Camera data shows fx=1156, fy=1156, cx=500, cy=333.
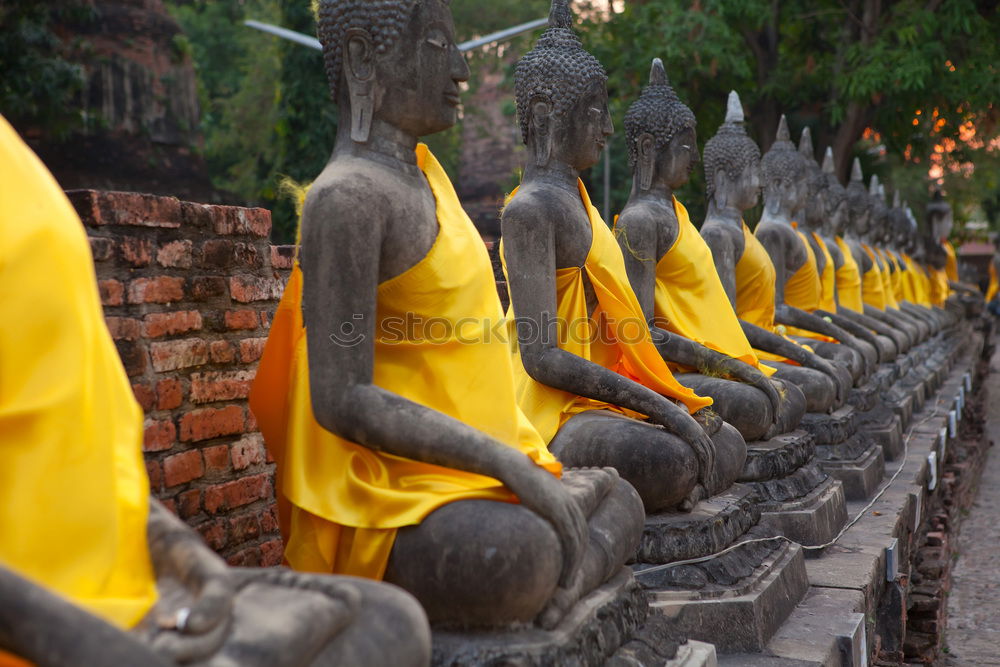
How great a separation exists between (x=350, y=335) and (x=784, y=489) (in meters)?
2.78

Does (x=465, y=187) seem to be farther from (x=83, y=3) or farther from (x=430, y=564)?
(x=430, y=564)

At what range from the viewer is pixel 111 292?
2951 millimetres

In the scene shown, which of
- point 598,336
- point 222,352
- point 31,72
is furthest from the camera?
point 31,72

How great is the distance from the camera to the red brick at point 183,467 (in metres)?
3.12

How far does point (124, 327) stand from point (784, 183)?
542 centimetres

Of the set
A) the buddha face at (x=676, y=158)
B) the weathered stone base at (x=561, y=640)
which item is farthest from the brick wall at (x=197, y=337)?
the buddha face at (x=676, y=158)

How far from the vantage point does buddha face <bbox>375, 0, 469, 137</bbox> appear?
2.68 metres

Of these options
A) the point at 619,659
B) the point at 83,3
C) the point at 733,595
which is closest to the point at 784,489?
the point at 733,595

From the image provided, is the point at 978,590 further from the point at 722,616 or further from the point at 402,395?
the point at 402,395

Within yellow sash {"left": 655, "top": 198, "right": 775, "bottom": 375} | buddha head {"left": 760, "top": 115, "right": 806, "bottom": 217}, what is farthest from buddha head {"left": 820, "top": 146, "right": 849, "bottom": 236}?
yellow sash {"left": 655, "top": 198, "right": 775, "bottom": 375}

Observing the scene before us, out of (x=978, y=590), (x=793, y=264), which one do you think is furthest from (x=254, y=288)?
(x=978, y=590)

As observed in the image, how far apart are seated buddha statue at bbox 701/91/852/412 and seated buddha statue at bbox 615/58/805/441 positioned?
1.09m

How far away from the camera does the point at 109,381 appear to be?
172 centimetres

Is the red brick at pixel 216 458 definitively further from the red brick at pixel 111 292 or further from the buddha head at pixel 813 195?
the buddha head at pixel 813 195
